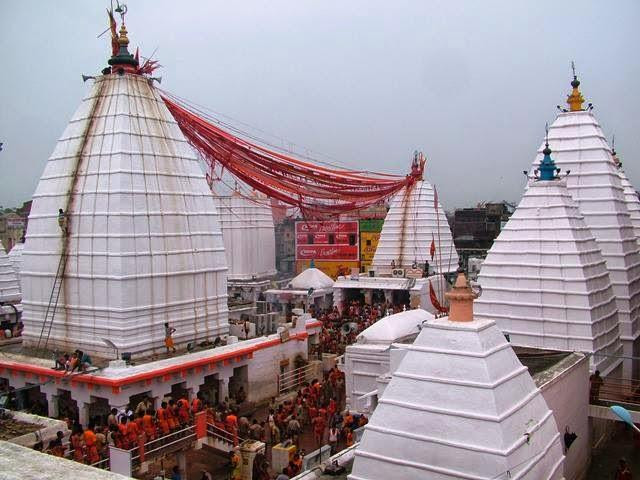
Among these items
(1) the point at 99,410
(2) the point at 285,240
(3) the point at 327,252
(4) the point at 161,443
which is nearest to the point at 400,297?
(3) the point at 327,252

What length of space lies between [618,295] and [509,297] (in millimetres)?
5151

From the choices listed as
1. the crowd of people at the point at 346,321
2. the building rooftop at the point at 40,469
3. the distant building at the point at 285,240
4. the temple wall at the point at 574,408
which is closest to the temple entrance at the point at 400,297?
the crowd of people at the point at 346,321

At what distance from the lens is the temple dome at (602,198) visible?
20.6 m

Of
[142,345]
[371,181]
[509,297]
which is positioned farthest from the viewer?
[371,181]

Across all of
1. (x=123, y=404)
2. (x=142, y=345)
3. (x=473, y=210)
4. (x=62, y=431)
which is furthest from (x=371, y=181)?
(x=473, y=210)

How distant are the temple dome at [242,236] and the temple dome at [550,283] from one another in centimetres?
2420

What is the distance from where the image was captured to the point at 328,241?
50438 millimetres

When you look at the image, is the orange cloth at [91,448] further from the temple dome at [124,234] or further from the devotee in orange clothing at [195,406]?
the temple dome at [124,234]

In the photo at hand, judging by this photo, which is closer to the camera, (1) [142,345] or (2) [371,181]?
(1) [142,345]

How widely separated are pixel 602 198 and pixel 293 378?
478 inches

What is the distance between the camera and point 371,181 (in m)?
25.4

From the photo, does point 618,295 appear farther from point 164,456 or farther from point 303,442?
point 164,456

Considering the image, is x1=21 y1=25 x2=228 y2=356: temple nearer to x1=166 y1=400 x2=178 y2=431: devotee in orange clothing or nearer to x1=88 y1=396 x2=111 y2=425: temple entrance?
x1=88 y1=396 x2=111 y2=425: temple entrance

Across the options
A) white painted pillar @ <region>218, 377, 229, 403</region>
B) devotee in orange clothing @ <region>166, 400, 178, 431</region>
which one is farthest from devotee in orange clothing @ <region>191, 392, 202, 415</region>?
white painted pillar @ <region>218, 377, 229, 403</region>
